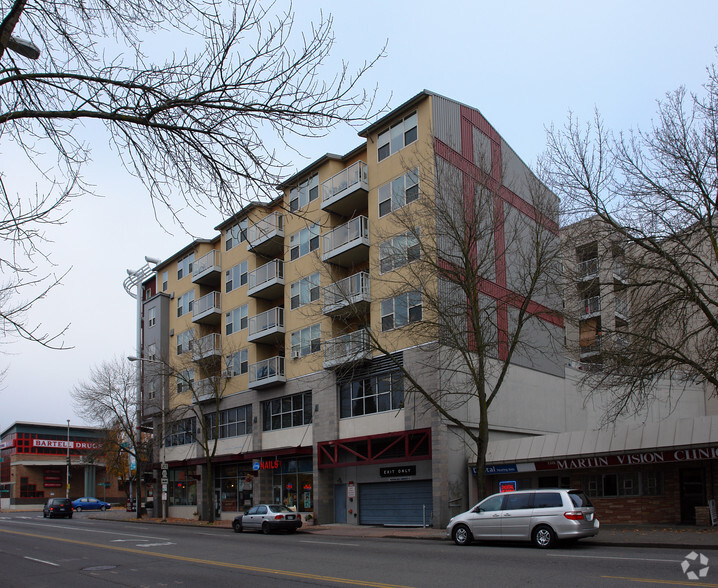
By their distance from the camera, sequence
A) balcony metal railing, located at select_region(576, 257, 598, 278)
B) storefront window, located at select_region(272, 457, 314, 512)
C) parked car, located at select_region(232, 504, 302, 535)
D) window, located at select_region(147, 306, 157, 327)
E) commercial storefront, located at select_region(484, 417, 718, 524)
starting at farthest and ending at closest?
window, located at select_region(147, 306, 157, 327) < storefront window, located at select_region(272, 457, 314, 512) < parked car, located at select_region(232, 504, 302, 535) < commercial storefront, located at select_region(484, 417, 718, 524) < balcony metal railing, located at select_region(576, 257, 598, 278)

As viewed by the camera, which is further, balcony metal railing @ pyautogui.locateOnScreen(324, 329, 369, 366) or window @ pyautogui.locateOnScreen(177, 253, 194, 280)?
window @ pyautogui.locateOnScreen(177, 253, 194, 280)

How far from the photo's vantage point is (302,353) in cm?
3550

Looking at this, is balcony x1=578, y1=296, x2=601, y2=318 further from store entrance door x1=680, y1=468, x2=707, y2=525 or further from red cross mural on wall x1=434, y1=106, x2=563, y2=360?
store entrance door x1=680, y1=468, x2=707, y2=525

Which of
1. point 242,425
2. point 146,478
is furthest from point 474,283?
point 146,478

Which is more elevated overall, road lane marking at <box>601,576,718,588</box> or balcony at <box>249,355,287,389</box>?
balcony at <box>249,355,287,389</box>

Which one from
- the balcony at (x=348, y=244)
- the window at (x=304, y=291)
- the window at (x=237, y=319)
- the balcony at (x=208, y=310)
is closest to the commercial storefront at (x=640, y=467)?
the balcony at (x=348, y=244)

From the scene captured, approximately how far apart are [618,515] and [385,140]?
18632 mm

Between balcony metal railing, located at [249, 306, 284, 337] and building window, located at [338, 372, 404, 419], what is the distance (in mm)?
6513

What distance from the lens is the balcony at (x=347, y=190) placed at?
106 feet

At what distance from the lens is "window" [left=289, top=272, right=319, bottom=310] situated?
113 feet

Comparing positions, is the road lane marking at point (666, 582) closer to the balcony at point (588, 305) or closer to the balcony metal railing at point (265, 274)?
the balcony at point (588, 305)

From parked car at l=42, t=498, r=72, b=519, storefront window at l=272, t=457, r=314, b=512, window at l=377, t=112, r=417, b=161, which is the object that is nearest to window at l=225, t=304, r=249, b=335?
storefront window at l=272, t=457, r=314, b=512

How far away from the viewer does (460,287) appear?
24984 mm

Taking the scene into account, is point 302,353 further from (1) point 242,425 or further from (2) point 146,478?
(2) point 146,478
